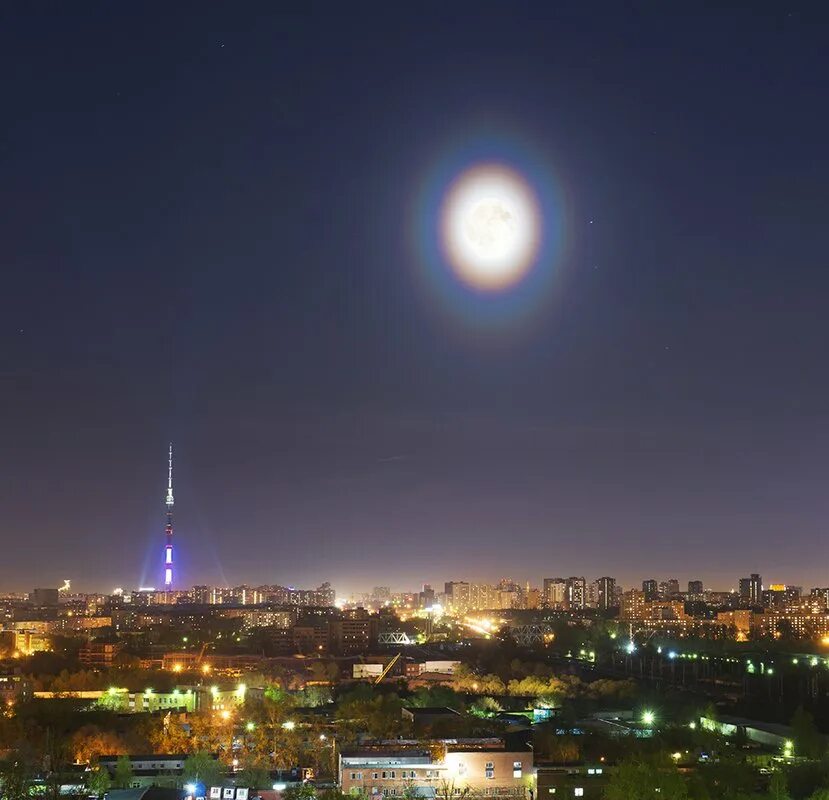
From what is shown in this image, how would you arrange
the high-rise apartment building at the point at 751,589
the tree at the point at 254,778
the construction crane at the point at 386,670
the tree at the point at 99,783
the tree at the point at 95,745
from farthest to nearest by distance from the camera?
the high-rise apartment building at the point at 751,589 < the construction crane at the point at 386,670 < the tree at the point at 95,745 < the tree at the point at 254,778 < the tree at the point at 99,783

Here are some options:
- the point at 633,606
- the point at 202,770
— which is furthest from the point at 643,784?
the point at 633,606

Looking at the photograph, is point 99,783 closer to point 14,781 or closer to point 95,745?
point 14,781

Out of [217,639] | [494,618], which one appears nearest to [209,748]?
Result: [217,639]

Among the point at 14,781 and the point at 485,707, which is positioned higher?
the point at 485,707

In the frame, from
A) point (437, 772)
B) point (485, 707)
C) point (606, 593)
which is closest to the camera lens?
point (437, 772)

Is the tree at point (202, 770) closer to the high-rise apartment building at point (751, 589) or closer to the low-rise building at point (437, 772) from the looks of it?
the low-rise building at point (437, 772)

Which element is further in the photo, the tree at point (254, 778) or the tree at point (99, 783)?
the tree at point (254, 778)

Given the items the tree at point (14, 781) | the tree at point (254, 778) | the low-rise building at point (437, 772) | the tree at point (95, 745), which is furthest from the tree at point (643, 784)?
the tree at point (95, 745)

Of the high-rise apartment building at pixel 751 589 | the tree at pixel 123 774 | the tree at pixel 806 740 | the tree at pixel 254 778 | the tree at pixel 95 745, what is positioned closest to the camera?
the tree at pixel 254 778
